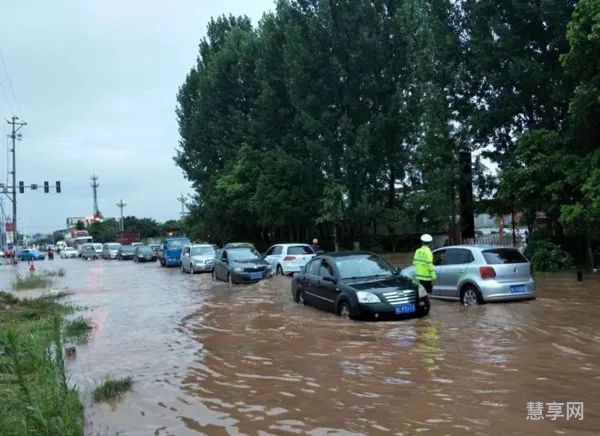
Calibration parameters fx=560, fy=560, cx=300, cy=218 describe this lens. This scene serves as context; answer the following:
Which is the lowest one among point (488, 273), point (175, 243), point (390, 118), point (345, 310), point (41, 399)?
point (345, 310)

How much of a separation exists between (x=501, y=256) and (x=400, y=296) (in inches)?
119

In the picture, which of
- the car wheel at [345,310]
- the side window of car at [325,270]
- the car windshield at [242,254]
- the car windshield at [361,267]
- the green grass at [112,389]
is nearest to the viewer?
the green grass at [112,389]

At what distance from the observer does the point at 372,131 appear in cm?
3091

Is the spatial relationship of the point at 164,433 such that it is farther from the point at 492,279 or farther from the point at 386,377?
the point at 492,279

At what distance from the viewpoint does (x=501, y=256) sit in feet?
40.0

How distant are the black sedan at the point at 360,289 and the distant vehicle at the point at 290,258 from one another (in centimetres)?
987

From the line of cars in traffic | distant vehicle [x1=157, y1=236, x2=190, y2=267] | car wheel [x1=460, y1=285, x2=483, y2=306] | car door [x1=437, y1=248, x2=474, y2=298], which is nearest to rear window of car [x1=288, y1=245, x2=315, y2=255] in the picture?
the line of cars in traffic

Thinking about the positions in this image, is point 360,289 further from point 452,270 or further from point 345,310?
point 452,270

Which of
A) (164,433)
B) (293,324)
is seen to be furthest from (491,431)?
(293,324)

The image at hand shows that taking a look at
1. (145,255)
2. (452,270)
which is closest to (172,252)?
(145,255)

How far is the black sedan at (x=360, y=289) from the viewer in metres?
10.5

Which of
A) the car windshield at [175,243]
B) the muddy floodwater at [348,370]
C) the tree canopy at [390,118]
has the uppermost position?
the tree canopy at [390,118]

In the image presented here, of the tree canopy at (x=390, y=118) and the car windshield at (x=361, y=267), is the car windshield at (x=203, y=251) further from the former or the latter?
the car windshield at (x=361, y=267)

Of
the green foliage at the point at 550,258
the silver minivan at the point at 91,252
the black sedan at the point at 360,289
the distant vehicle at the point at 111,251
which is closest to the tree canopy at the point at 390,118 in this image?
the green foliage at the point at 550,258
